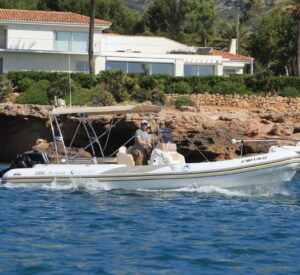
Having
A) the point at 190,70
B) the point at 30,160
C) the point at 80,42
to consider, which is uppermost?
the point at 80,42

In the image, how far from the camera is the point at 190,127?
111ft

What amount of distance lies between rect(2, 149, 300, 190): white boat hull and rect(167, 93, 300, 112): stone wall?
21365mm

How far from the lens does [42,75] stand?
4578cm

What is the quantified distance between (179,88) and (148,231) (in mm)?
29114

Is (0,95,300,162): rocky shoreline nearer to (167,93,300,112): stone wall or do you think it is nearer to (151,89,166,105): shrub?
(167,93,300,112): stone wall

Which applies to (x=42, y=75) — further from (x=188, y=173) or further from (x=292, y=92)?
(x=188, y=173)

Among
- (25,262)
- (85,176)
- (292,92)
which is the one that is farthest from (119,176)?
(292,92)

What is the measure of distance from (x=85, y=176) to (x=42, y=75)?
24777mm

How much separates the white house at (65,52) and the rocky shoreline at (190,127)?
15250 mm

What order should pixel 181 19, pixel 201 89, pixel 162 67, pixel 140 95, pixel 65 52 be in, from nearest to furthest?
1. pixel 140 95
2. pixel 201 89
3. pixel 65 52
4. pixel 162 67
5. pixel 181 19

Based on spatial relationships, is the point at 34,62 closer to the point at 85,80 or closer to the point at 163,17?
the point at 85,80

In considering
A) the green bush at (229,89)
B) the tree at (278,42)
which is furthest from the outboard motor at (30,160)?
the tree at (278,42)

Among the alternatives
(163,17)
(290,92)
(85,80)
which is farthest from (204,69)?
(163,17)

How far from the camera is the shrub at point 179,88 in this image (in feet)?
147
